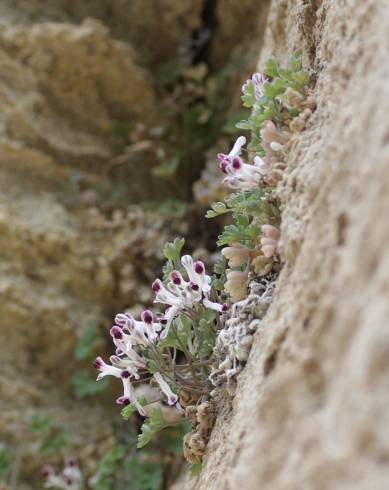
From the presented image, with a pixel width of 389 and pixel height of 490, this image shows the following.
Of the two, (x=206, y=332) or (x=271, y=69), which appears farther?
(x=206, y=332)

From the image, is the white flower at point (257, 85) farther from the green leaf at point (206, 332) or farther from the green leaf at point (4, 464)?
the green leaf at point (4, 464)

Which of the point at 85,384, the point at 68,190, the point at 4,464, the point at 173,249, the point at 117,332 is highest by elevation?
the point at 68,190

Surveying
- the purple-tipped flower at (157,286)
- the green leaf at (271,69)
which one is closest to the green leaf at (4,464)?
the purple-tipped flower at (157,286)

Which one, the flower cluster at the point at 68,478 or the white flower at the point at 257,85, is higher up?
the flower cluster at the point at 68,478

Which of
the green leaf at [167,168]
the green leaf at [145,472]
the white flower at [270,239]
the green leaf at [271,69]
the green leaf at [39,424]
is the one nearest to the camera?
the white flower at [270,239]

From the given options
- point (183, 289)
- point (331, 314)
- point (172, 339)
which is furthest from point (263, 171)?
point (331, 314)

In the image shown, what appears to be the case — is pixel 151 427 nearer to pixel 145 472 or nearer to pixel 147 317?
pixel 147 317
